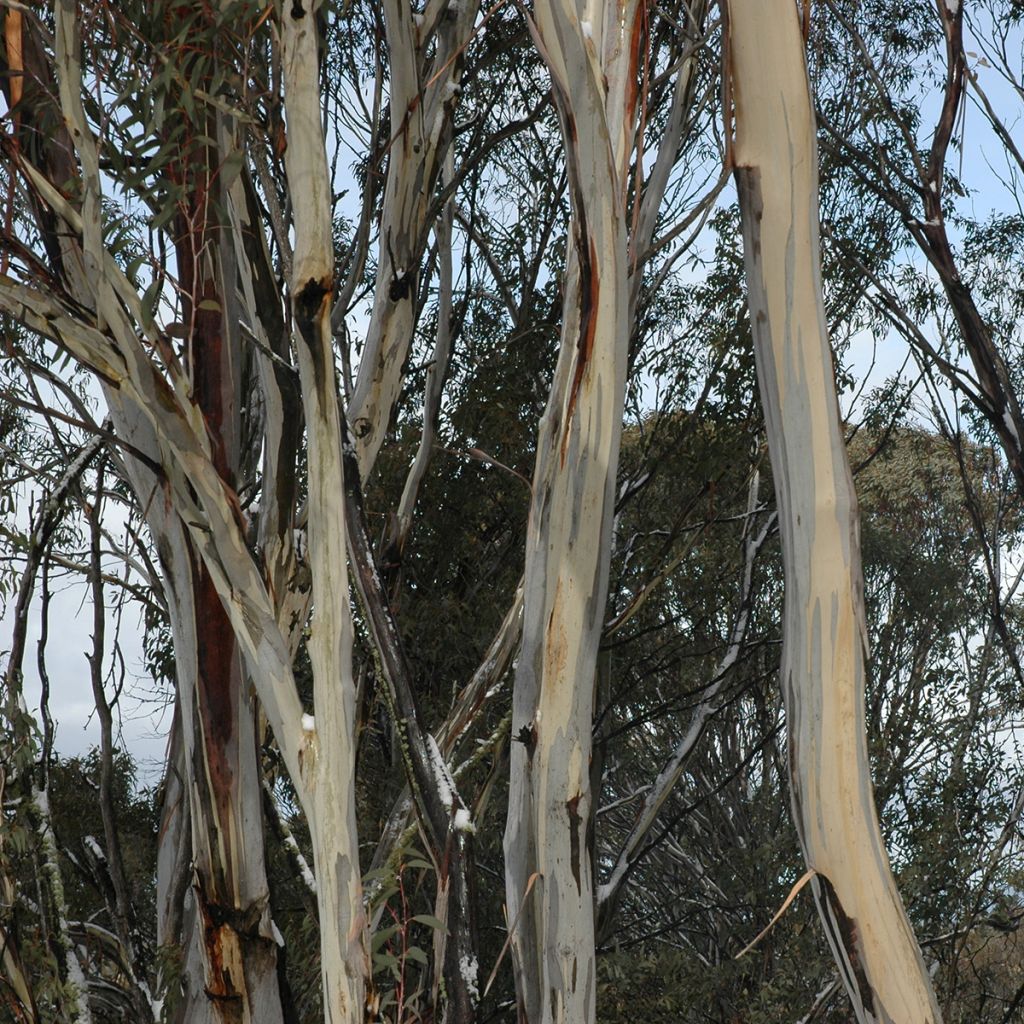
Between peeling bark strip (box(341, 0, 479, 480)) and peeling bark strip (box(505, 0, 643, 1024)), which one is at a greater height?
peeling bark strip (box(341, 0, 479, 480))

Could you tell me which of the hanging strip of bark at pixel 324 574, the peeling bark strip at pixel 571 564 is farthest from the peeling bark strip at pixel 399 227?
the peeling bark strip at pixel 571 564

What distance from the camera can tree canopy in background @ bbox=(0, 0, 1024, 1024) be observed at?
1691 mm

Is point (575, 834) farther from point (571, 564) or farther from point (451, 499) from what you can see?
point (451, 499)

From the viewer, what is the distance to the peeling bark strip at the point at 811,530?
3.94 ft

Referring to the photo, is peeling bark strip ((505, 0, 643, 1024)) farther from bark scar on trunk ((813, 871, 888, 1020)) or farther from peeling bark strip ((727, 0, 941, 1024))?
bark scar on trunk ((813, 871, 888, 1020))

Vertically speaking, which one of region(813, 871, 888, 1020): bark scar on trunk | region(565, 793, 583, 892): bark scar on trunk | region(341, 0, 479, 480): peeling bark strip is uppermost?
region(341, 0, 479, 480): peeling bark strip

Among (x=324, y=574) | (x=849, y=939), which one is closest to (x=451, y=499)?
(x=324, y=574)

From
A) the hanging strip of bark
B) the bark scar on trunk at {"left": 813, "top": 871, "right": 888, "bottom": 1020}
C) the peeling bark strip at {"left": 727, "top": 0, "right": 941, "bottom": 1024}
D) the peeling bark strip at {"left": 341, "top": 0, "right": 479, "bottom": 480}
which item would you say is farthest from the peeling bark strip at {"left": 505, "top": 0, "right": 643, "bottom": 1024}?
the peeling bark strip at {"left": 341, "top": 0, "right": 479, "bottom": 480}

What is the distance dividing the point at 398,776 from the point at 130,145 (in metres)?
3.37

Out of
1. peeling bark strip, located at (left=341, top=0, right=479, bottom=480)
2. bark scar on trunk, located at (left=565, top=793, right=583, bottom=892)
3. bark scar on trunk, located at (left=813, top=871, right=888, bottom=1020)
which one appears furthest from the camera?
peeling bark strip, located at (left=341, top=0, right=479, bottom=480)

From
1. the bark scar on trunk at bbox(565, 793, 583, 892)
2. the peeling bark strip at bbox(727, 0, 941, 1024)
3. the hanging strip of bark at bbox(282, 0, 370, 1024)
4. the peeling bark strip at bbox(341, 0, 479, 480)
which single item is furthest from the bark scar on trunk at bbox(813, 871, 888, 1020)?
the peeling bark strip at bbox(341, 0, 479, 480)

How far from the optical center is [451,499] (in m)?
5.38

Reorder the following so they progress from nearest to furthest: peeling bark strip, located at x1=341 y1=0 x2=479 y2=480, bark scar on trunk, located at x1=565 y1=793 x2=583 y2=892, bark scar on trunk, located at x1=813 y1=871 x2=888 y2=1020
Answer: bark scar on trunk, located at x1=813 y1=871 x2=888 y2=1020
bark scar on trunk, located at x1=565 y1=793 x2=583 y2=892
peeling bark strip, located at x1=341 y1=0 x2=479 y2=480

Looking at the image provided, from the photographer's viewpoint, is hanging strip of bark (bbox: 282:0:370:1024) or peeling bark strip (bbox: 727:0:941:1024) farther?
hanging strip of bark (bbox: 282:0:370:1024)
